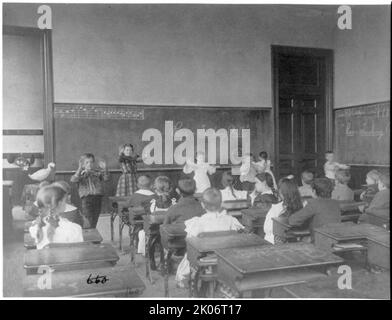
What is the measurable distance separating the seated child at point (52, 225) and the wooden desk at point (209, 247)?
699mm

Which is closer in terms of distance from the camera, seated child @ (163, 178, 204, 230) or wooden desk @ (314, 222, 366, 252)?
wooden desk @ (314, 222, 366, 252)

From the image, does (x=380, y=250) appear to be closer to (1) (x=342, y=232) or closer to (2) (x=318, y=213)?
(1) (x=342, y=232)

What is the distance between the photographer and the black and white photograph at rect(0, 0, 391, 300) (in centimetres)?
353

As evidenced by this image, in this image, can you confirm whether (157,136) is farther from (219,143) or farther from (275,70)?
(275,70)

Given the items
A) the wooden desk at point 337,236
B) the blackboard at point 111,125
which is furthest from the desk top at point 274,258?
the blackboard at point 111,125

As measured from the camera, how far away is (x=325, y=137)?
20.0 ft

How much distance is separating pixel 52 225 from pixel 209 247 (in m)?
1.05

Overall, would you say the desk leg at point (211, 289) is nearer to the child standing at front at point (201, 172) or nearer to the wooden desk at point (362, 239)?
the wooden desk at point (362, 239)

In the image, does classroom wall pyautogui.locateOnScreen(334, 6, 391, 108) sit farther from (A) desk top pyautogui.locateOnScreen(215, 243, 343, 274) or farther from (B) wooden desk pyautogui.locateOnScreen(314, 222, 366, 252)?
(A) desk top pyautogui.locateOnScreen(215, 243, 343, 274)

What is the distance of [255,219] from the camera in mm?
3201

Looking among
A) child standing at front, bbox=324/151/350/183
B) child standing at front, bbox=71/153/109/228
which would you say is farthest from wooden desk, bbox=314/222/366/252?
child standing at front, bbox=324/151/350/183

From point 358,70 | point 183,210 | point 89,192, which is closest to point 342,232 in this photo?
point 183,210

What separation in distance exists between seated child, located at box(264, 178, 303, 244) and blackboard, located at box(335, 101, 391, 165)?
270cm
